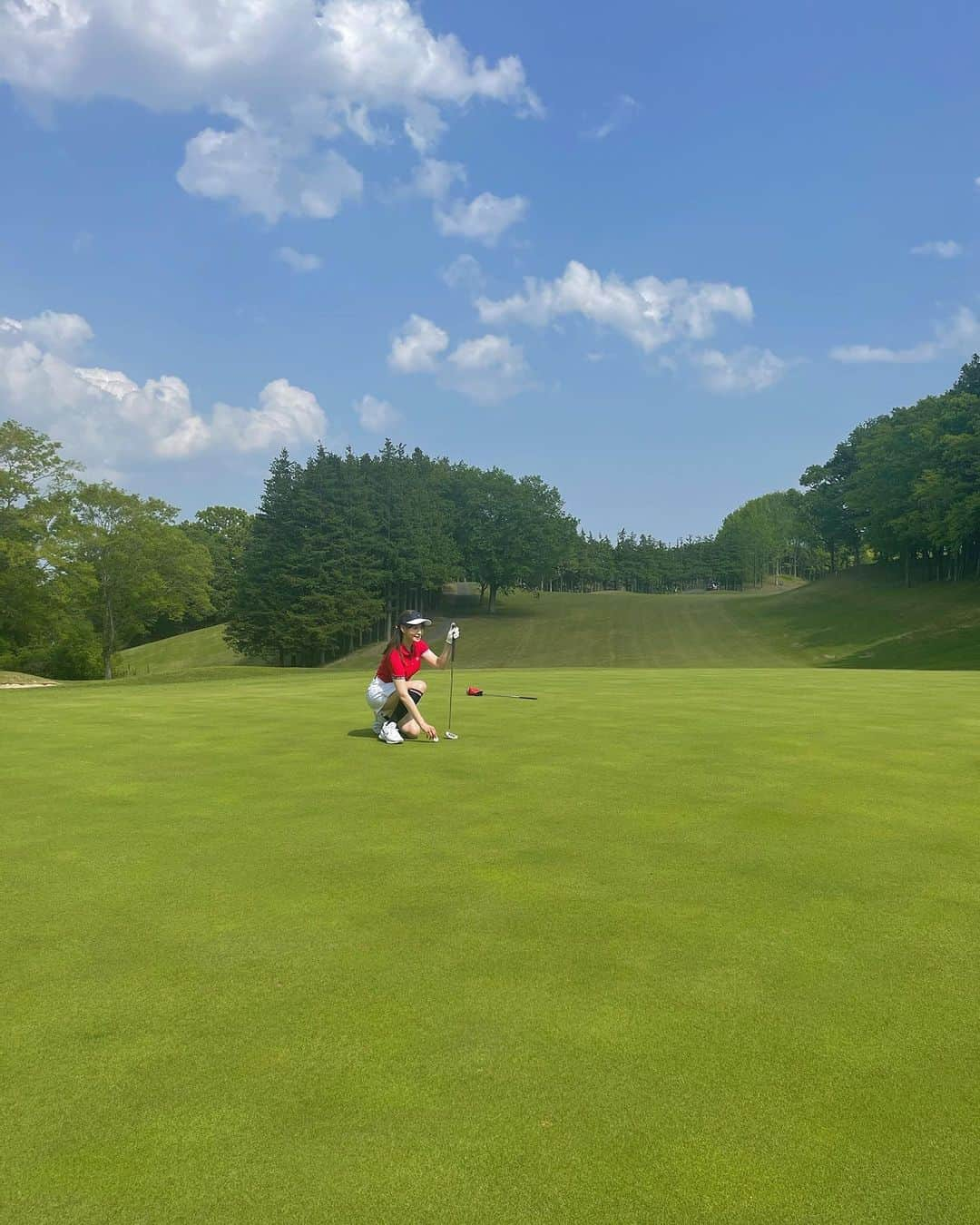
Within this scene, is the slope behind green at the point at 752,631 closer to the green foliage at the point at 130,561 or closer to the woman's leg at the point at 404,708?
the green foliage at the point at 130,561

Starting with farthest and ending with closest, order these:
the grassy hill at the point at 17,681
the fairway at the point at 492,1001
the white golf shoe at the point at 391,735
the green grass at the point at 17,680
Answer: the green grass at the point at 17,680
the grassy hill at the point at 17,681
the white golf shoe at the point at 391,735
the fairway at the point at 492,1001

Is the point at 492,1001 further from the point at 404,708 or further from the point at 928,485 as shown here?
the point at 928,485

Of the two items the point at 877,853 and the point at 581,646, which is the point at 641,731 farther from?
the point at 581,646

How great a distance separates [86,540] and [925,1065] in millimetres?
73273

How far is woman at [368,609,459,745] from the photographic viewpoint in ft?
43.0

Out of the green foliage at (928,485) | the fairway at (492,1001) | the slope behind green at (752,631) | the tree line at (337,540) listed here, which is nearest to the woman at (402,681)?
the fairway at (492,1001)

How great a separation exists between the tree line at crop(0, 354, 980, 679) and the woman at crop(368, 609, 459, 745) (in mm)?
46588

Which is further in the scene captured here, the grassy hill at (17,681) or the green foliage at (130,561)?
the green foliage at (130,561)

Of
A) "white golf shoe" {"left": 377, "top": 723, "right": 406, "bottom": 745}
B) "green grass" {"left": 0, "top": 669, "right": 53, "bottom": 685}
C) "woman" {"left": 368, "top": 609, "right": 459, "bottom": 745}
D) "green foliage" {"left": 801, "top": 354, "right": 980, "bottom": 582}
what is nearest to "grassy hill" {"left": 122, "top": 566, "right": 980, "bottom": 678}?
"green foliage" {"left": 801, "top": 354, "right": 980, "bottom": 582}

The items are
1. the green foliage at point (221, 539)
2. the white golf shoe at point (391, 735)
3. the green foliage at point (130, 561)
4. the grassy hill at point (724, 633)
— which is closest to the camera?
the white golf shoe at point (391, 735)

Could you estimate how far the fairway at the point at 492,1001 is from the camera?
124 inches

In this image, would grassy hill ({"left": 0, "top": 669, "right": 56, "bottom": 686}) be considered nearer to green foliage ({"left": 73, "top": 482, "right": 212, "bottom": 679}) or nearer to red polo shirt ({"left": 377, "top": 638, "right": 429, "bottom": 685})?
green foliage ({"left": 73, "top": 482, "right": 212, "bottom": 679})

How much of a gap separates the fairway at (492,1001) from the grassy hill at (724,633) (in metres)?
52.6

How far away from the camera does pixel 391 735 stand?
12.8 m
